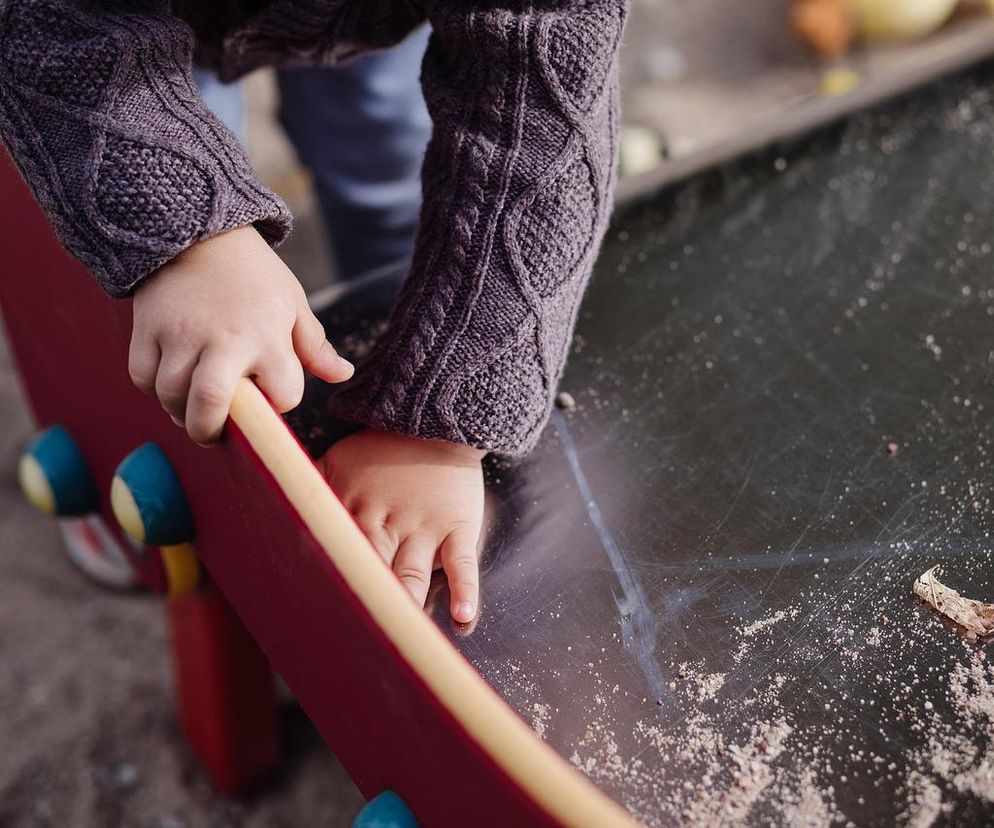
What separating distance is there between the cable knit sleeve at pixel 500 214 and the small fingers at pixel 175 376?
0.14 meters

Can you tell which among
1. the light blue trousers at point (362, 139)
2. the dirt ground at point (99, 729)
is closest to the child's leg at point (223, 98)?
the light blue trousers at point (362, 139)

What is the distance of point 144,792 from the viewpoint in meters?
0.98

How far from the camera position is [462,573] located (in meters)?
0.61

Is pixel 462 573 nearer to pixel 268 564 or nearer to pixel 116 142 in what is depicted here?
pixel 268 564

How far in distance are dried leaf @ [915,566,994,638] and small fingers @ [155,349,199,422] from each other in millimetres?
458

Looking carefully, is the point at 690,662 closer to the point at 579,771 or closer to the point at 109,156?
the point at 579,771

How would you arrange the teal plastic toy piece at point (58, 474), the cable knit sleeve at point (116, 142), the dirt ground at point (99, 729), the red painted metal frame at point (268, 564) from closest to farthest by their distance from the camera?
the red painted metal frame at point (268, 564)
the cable knit sleeve at point (116, 142)
the teal plastic toy piece at point (58, 474)
the dirt ground at point (99, 729)

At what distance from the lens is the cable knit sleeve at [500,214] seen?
59 centimetres

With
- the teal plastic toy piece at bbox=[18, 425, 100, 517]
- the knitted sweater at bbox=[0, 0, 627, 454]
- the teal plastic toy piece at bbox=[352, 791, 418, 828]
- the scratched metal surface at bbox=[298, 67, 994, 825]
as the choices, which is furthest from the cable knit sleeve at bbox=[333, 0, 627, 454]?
the teal plastic toy piece at bbox=[18, 425, 100, 517]

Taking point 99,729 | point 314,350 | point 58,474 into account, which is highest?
point 314,350

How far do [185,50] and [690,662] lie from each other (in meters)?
0.47

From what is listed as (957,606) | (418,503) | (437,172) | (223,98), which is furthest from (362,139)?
(957,606)

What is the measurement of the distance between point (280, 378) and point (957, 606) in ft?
1.43

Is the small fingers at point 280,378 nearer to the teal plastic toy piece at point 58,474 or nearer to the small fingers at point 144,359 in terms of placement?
the small fingers at point 144,359
